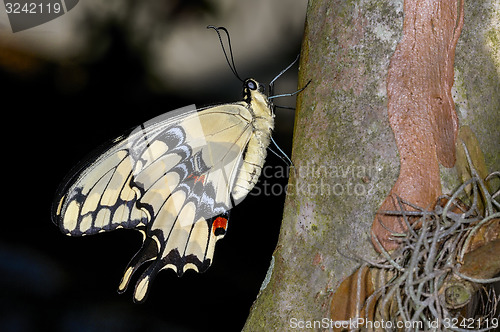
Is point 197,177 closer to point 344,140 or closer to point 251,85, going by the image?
point 251,85

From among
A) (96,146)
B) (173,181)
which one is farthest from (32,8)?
(173,181)

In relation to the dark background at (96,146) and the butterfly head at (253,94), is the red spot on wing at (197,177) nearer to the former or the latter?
the butterfly head at (253,94)

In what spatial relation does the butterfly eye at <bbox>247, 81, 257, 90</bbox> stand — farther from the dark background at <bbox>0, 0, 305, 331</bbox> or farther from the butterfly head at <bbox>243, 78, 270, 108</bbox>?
the dark background at <bbox>0, 0, 305, 331</bbox>

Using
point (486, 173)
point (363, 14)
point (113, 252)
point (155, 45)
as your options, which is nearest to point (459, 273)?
point (486, 173)

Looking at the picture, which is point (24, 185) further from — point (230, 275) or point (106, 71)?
point (230, 275)

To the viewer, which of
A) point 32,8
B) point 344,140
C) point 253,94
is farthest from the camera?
point 32,8
